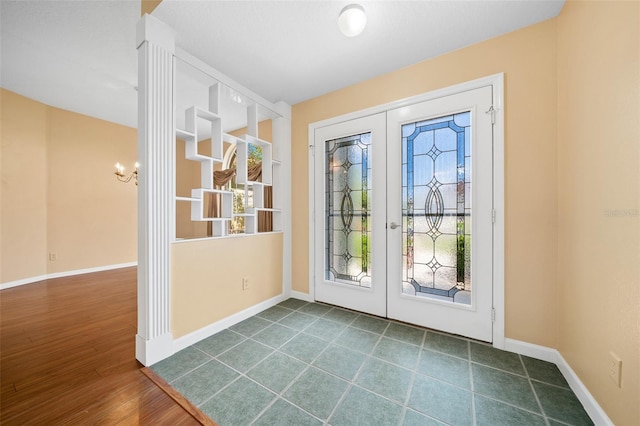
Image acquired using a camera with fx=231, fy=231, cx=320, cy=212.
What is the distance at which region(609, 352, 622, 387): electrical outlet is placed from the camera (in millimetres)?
1060

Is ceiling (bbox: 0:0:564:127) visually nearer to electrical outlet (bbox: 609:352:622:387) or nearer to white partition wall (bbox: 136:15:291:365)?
white partition wall (bbox: 136:15:291:365)

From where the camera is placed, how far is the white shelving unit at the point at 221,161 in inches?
82.3

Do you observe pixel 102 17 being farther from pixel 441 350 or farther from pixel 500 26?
pixel 441 350

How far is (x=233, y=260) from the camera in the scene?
241 centimetres

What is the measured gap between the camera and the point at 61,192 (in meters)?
3.94

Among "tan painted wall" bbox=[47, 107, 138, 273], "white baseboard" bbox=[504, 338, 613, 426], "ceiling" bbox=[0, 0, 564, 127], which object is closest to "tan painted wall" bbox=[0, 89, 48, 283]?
"tan painted wall" bbox=[47, 107, 138, 273]

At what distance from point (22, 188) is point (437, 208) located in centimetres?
579

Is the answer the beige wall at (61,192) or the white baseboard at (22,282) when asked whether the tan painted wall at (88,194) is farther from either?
the white baseboard at (22,282)

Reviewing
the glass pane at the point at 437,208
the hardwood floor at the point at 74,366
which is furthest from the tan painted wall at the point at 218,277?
the glass pane at the point at 437,208

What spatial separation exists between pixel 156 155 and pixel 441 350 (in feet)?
8.88

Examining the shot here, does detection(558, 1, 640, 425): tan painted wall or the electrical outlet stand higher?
detection(558, 1, 640, 425): tan painted wall

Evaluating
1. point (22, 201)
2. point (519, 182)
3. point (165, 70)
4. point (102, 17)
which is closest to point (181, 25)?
point (165, 70)

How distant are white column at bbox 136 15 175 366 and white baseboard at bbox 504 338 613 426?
2682 mm

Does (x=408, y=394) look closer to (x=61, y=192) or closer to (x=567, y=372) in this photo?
(x=567, y=372)
